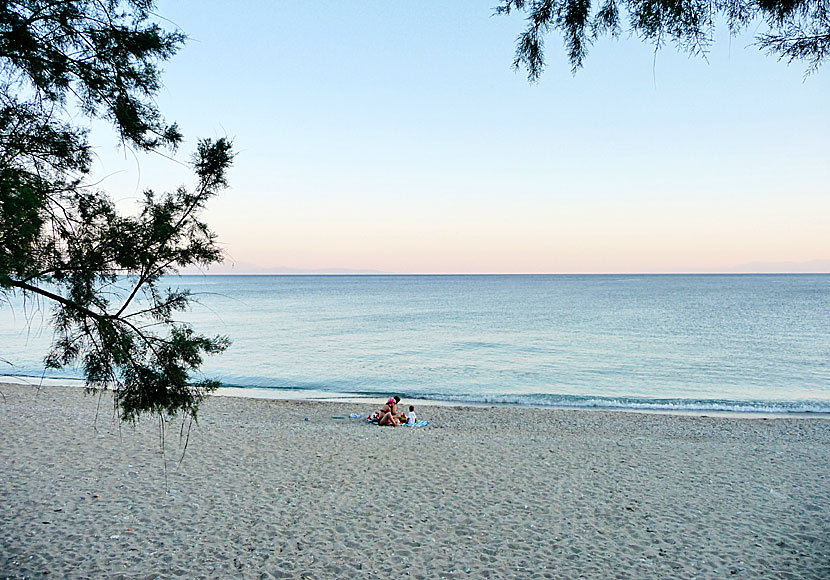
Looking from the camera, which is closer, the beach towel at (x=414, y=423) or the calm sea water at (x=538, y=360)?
the beach towel at (x=414, y=423)

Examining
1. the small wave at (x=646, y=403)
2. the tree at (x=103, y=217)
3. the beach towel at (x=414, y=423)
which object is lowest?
the small wave at (x=646, y=403)

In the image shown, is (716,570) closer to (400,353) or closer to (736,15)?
(736,15)

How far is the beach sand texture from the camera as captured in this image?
5996 mm

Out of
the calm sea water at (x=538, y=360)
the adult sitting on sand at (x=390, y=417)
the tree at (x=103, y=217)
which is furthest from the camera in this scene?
the calm sea water at (x=538, y=360)

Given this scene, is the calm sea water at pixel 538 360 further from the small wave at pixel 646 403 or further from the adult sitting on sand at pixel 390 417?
the adult sitting on sand at pixel 390 417

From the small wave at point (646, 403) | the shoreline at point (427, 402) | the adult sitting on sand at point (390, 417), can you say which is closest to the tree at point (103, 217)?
the adult sitting on sand at point (390, 417)

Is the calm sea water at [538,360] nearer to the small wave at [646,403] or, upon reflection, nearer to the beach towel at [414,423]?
the small wave at [646,403]

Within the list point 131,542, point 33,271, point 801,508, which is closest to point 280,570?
point 131,542

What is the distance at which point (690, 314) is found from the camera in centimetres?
5766

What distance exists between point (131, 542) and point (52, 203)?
14.3 ft

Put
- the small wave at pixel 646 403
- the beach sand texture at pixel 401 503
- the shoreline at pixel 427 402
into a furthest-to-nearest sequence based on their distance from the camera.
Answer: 1. the small wave at pixel 646 403
2. the shoreline at pixel 427 402
3. the beach sand texture at pixel 401 503

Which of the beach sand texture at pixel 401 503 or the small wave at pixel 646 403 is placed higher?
the beach sand texture at pixel 401 503

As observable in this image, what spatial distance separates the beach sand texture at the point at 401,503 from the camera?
19.7 ft

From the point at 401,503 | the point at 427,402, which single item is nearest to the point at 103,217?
the point at 401,503
